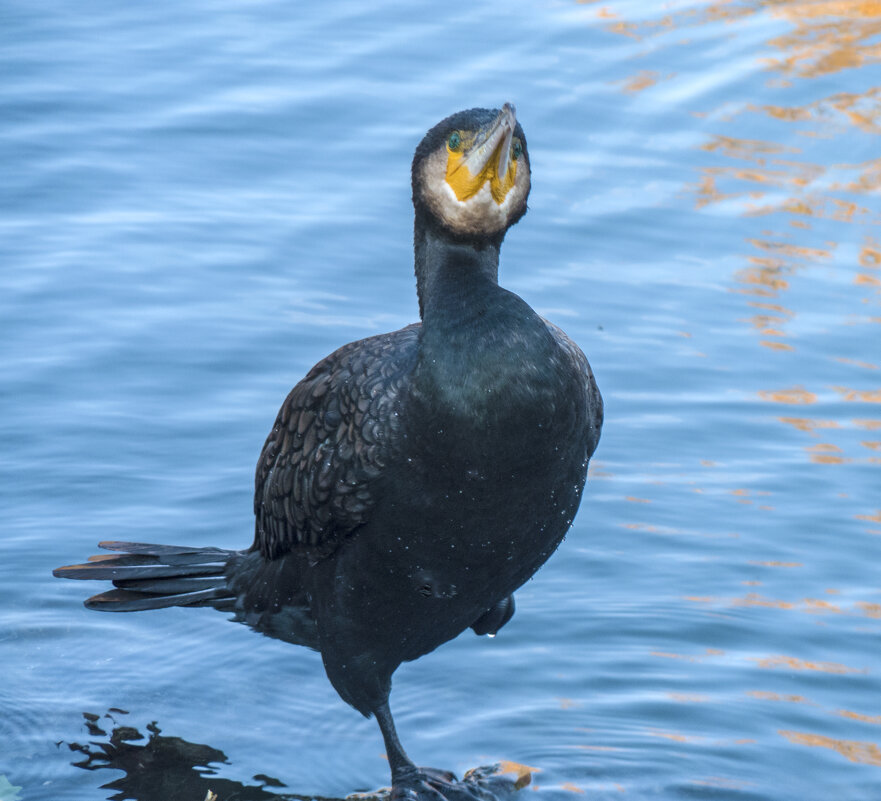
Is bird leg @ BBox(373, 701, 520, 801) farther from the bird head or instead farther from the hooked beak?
the hooked beak

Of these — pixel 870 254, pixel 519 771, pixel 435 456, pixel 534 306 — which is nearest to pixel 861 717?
pixel 519 771

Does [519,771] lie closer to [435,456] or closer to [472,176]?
[435,456]

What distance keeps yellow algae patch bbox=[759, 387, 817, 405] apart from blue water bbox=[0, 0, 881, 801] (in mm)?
14

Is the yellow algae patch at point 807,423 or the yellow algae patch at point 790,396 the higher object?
the yellow algae patch at point 790,396

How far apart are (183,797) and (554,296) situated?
3.92 meters

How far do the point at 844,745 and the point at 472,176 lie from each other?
2.33 m

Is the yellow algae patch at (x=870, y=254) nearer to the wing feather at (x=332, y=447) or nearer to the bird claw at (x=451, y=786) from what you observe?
the wing feather at (x=332, y=447)

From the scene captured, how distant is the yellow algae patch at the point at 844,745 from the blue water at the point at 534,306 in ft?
0.04

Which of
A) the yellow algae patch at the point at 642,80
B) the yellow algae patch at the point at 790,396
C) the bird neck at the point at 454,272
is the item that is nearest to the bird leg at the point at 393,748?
the bird neck at the point at 454,272

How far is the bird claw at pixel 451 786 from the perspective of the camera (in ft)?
15.9

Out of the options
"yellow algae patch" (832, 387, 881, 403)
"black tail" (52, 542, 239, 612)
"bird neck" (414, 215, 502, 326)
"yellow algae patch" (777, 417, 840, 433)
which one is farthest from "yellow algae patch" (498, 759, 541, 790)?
"yellow algae patch" (832, 387, 881, 403)

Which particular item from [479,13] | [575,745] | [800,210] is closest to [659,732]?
[575,745]

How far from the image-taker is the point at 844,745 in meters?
5.29

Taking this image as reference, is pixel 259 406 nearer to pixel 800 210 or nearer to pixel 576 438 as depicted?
pixel 576 438
